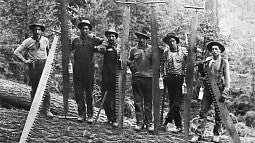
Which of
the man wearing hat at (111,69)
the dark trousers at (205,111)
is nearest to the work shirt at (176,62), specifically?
the dark trousers at (205,111)

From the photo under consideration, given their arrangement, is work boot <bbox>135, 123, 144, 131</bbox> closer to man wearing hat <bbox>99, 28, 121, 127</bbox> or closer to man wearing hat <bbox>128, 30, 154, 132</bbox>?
man wearing hat <bbox>128, 30, 154, 132</bbox>

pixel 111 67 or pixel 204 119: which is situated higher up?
pixel 111 67

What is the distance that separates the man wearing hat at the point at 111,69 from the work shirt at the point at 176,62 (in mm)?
1065

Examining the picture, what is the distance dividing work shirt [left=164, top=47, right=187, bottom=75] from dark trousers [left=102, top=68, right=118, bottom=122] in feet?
3.89

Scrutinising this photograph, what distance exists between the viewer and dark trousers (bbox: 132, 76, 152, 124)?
7.76 metres

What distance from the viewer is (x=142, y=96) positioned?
7859 millimetres

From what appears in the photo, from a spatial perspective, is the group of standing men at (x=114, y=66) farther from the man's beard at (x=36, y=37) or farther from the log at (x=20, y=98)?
the log at (x=20, y=98)

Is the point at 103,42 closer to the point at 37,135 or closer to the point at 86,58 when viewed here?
the point at 86,58

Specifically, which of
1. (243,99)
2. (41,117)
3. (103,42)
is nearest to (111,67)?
(103,42)

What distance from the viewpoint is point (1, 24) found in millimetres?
10438

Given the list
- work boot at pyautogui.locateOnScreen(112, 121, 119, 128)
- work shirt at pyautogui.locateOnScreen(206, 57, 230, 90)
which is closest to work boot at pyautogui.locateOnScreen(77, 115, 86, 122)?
work boot at pyautogui.locateOnScreen(112, 121, 119, 128)

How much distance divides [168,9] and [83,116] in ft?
18.2

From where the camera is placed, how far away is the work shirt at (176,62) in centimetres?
760

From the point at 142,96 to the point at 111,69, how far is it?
91 cm
